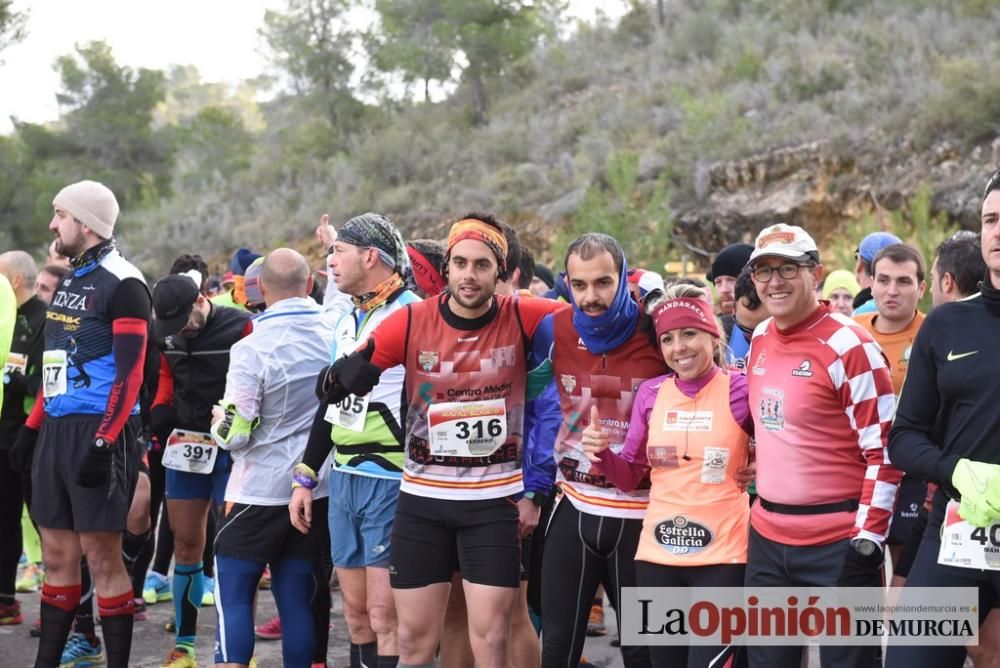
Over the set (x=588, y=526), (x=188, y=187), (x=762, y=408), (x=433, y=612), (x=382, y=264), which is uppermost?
(x=188, y=187)

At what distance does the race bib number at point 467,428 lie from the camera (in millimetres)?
4559

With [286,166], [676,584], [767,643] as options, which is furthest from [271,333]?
[286,166]

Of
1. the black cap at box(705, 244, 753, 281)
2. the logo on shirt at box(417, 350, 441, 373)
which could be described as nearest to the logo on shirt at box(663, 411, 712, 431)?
the logo on shirt at box(417, 350, 441, 373)

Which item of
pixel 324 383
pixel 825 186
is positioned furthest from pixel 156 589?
pixel 825 186

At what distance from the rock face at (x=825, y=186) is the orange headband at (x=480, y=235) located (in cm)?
1402

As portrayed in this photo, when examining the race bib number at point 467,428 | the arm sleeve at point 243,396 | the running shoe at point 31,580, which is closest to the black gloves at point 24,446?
the arm sleeve at point 243,396

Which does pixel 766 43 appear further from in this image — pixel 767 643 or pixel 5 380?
pixel 767 643

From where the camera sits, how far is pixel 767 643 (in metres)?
4.18

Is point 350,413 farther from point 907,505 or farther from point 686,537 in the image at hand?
point 907,505

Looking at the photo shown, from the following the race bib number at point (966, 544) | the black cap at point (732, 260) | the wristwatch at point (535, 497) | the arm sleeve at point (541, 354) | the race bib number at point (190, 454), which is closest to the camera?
the race bib number at point (966, 544)

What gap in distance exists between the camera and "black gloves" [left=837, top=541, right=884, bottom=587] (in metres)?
3.83

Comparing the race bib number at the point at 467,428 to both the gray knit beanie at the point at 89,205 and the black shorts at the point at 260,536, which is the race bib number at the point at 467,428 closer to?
the black shorts at the point at 260,536

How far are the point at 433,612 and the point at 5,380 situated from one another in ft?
14.3

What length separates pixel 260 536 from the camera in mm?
5176
